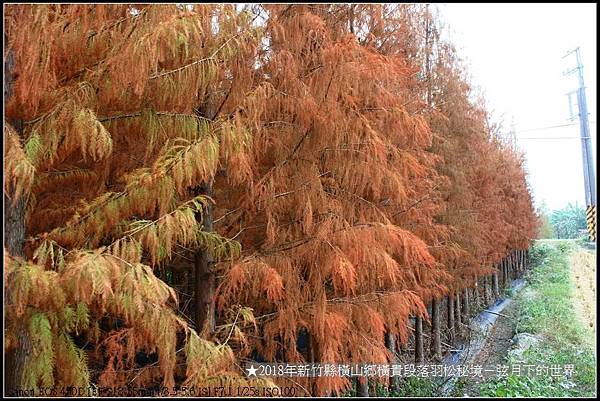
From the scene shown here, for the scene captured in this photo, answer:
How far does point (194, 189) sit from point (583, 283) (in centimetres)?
998

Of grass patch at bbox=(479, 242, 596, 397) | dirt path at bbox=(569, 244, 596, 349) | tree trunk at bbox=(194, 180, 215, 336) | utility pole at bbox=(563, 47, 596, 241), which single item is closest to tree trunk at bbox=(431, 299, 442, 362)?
grass patch at bbox=(479, 242, 596, 397)

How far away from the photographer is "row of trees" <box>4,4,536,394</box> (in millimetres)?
2146

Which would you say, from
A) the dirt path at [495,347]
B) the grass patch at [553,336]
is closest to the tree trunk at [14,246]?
the grass patch at [553,336]

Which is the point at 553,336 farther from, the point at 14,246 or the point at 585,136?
the point at 14,246

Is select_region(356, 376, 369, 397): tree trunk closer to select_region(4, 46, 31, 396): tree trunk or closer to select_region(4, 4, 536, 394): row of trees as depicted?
select_region(4, 4, 536, 394): row of trees

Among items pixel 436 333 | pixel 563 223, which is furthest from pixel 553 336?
pixel 563 223

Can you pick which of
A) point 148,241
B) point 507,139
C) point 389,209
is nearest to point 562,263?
point 507,139

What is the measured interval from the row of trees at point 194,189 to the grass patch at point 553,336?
2.59 meters

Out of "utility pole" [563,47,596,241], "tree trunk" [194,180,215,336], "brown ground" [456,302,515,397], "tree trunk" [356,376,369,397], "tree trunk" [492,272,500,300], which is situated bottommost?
"brown ground" [456,302,515,397]

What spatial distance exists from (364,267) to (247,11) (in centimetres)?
182

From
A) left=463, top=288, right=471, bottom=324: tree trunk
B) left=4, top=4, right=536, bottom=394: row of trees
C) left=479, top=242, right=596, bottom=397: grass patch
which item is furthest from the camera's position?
left=463, top=288, right=471, bottom=324: tree trunk

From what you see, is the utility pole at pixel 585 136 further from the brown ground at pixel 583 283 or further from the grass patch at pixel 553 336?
the brown ground at pixel 583 283

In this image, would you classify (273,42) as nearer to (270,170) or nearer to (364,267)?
(270,170)

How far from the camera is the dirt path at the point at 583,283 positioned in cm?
796
